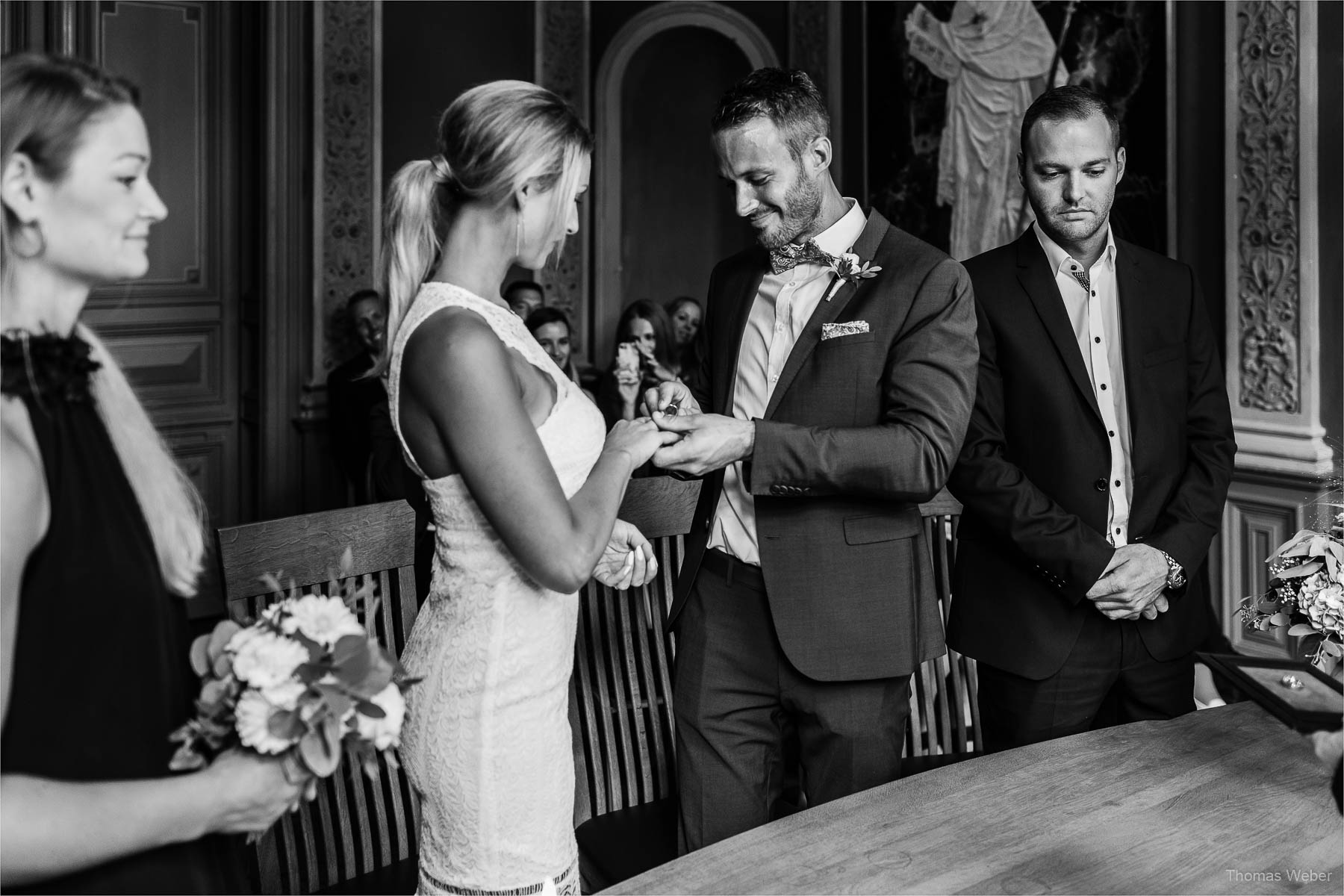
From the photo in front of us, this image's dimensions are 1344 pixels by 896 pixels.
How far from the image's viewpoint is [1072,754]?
2123mm

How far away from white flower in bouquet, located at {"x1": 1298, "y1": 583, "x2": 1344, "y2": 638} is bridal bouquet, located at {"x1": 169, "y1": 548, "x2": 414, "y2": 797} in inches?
58.3

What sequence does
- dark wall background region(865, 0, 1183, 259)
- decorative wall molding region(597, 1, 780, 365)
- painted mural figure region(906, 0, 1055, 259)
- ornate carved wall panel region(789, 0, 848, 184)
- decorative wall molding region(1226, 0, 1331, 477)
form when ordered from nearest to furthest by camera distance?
decorative wall molding region(1226, 0, 1331, 477) < dark wall background region(865, 0, 1183, 259) < painted mural figure region(906, 0, 1055, 259) < ornate carved wall panel region(789, 0, 848, 184) < decorative wall molding region(597, 1, 780, 365)

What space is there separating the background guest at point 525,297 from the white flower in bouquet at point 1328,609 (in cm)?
464

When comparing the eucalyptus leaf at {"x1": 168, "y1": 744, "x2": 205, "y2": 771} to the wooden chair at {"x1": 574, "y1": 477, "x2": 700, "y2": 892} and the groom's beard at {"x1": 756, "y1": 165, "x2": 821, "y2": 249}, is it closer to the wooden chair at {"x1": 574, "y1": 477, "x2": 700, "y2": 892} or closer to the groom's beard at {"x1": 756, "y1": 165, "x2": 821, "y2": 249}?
the wooden chair at {"x1": 574, "y1": 477, "x2": 700, "y2": 892}

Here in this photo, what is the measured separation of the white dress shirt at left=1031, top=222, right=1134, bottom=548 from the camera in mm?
2699

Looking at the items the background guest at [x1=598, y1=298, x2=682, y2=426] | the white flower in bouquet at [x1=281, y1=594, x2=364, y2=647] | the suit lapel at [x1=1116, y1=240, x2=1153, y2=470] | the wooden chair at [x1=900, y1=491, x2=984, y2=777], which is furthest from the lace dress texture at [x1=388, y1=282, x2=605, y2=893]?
the background guest at [x1=598, y1=298, x2=682, y2=426]

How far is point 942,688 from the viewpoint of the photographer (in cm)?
282

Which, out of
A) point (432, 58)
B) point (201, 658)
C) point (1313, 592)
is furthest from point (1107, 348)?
point (432, 58)

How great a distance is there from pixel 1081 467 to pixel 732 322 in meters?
0.73

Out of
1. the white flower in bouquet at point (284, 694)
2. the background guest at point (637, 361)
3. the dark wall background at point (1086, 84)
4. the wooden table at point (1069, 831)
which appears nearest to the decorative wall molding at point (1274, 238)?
the dark wall background at point (1086, 84)

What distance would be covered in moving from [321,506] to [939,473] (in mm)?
5092

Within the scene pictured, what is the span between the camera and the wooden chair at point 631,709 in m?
2.51

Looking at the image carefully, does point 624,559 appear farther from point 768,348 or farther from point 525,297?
point 525,297

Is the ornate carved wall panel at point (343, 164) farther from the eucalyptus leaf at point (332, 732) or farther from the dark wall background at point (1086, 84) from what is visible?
the eucalyptus leaf at point (332, 732)
